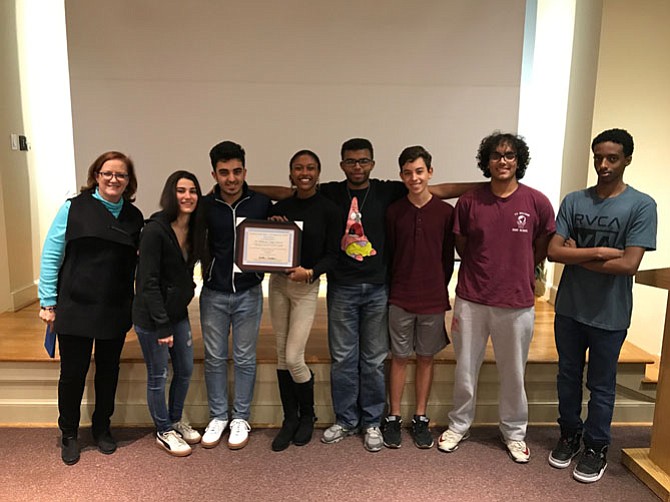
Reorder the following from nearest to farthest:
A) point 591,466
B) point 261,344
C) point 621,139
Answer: point 621,139 < point 591,466 < point 261,344

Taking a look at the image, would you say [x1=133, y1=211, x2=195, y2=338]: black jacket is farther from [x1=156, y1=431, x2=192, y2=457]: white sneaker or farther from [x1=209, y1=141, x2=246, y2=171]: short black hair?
[x1=156, y1=431, x2=192, y2=457]: white sneaker

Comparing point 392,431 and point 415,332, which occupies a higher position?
point 415,332

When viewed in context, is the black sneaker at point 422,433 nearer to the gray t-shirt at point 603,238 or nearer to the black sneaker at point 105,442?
the gray t-shirt at point 603,238

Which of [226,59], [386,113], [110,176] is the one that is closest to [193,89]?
[226,59]

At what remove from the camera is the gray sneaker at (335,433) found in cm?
243

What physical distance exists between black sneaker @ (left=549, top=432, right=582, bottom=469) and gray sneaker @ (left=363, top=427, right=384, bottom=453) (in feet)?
2.57

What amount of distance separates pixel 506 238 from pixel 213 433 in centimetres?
164

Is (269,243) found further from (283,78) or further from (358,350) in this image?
(283,78)

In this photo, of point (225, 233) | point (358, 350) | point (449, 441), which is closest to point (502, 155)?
point (358, 350)

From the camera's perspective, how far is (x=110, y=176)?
2078mm

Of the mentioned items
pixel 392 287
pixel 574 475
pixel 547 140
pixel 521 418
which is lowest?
pixel 574 475

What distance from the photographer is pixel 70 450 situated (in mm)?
2262

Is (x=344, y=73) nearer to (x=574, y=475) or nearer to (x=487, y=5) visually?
(x=487, y=5)

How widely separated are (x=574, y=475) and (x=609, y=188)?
1252mm
